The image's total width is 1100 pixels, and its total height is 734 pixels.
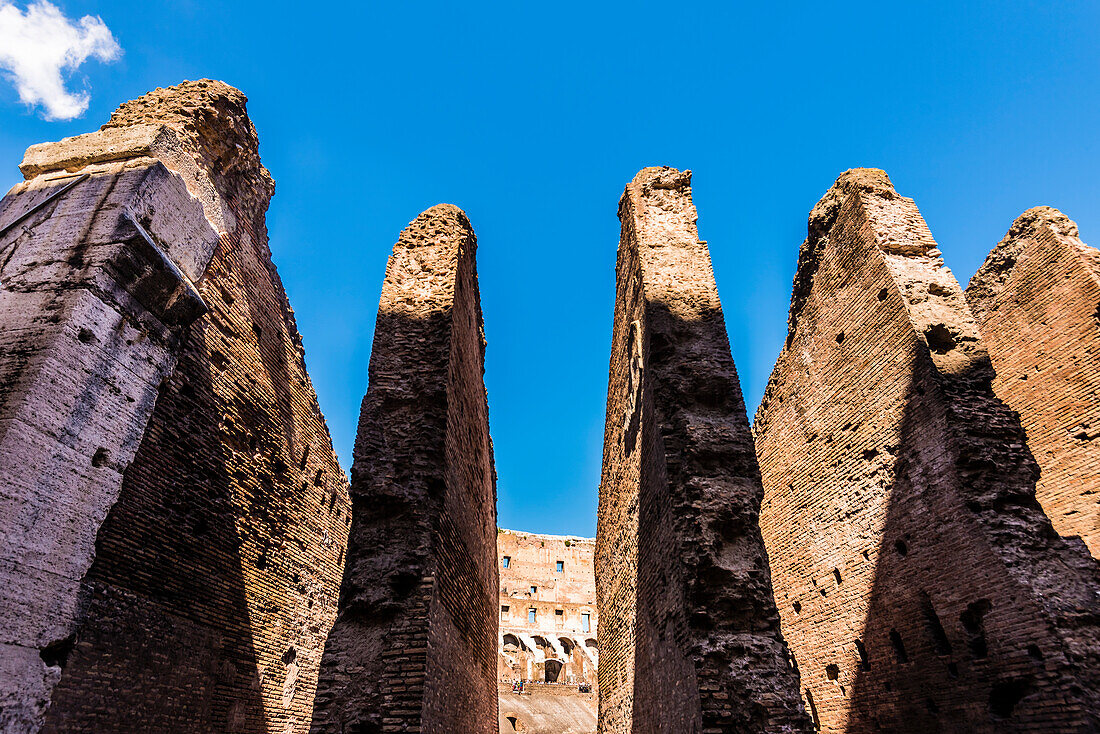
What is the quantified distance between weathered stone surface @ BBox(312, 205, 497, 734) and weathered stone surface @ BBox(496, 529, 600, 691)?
2780 cm

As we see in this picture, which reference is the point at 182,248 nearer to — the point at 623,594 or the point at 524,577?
the point at 623,594

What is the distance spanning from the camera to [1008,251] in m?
9.77

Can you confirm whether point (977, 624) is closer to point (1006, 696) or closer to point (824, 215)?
point (1006, 696)

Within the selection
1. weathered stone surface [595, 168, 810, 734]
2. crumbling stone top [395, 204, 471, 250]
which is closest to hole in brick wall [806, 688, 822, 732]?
weathered stone surface [595, 168, 810, 734]

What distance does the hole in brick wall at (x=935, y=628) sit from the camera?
6.12 meters

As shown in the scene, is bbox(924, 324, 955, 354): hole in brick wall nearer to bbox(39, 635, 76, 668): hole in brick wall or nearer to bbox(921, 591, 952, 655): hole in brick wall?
bbox(921, 591, 952, 655): hole in brick wall

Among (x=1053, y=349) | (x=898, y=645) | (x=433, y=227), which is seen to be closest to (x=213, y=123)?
(x=433, y=227)

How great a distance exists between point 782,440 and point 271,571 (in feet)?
27.5

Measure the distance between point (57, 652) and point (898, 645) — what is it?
8370 millimetres

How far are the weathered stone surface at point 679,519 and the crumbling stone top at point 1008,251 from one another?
639cm

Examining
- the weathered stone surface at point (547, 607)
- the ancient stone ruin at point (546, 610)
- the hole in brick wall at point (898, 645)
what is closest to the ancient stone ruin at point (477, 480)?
the hole in brick wall at point (898, 645)

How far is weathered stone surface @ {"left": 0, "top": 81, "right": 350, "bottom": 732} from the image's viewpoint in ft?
16.4

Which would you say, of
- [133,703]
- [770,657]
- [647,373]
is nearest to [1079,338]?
[647,373]

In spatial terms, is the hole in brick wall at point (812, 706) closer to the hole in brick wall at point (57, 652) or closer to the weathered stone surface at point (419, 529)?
the weathered stone surface at point (419, 529)
